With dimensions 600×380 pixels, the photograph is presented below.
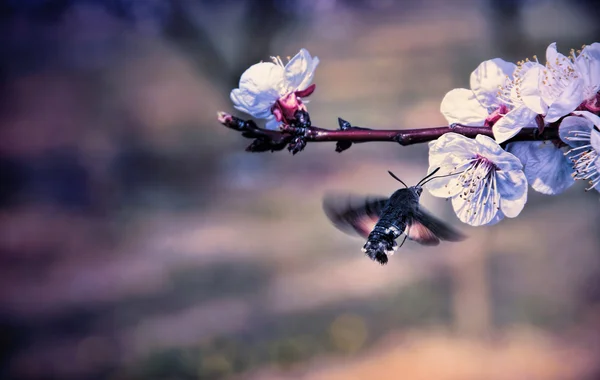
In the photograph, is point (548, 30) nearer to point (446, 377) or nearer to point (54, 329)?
point (446, 377)

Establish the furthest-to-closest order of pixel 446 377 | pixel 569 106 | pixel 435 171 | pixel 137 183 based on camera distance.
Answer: pixel 137 183, pixel 446 377, pixel 435 171, pixel 569 106

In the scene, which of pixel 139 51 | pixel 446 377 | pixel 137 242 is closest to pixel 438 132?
pixel 446 377

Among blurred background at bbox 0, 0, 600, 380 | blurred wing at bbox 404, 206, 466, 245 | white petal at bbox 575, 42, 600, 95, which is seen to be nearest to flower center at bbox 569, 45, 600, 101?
white petal at bbox 575, 42, 600, 95

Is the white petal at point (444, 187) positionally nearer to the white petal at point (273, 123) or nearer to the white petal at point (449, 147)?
the white petal at point (449, 147)

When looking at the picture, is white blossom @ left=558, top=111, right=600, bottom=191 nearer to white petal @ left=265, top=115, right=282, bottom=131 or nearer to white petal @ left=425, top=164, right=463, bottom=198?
white petal @ left=425, top=164, right=463, bottom=198

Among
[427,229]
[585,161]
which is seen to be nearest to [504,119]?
[585,161]

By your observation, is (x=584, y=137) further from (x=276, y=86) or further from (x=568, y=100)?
(x=276, y=86)
